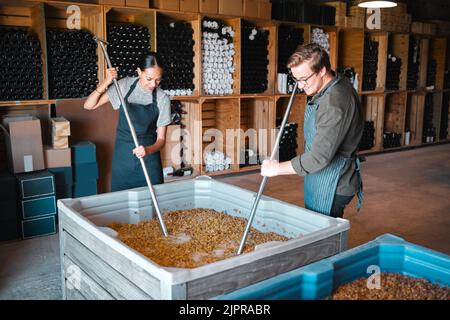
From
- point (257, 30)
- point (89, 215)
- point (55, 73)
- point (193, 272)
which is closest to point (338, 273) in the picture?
point (193, 272)

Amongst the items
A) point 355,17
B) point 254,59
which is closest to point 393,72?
point 355,17

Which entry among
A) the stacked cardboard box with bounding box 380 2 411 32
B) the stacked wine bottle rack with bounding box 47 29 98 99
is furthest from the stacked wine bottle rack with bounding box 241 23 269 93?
the stacked cardboard box with bounding box 380 2 411 32

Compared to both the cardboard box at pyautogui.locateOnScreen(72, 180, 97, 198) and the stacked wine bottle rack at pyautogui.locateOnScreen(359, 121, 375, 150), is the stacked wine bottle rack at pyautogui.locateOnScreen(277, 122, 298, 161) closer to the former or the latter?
the stacked wine bottle rack at pyautogui.locateOnScreen(359, 121, 375, 150)

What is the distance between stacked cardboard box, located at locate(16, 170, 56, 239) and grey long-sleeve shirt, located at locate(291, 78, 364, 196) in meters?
2.47

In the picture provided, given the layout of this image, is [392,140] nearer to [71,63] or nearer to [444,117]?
[444,117]

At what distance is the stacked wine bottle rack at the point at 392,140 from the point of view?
Answer: 8062 millimetres

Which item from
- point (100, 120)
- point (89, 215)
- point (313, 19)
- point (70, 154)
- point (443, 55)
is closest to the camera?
point (89, 215)

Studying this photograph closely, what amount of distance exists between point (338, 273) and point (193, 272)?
0.53 m

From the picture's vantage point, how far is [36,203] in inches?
150

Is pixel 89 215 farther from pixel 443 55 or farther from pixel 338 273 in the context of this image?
pixel 443 55

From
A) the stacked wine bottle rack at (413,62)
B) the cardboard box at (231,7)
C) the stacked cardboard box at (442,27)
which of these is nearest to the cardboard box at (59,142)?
the cardboard box at (231,7)

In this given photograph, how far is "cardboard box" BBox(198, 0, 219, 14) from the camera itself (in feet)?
17.4

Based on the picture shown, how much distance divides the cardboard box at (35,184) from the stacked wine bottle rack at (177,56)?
1.90 metres
